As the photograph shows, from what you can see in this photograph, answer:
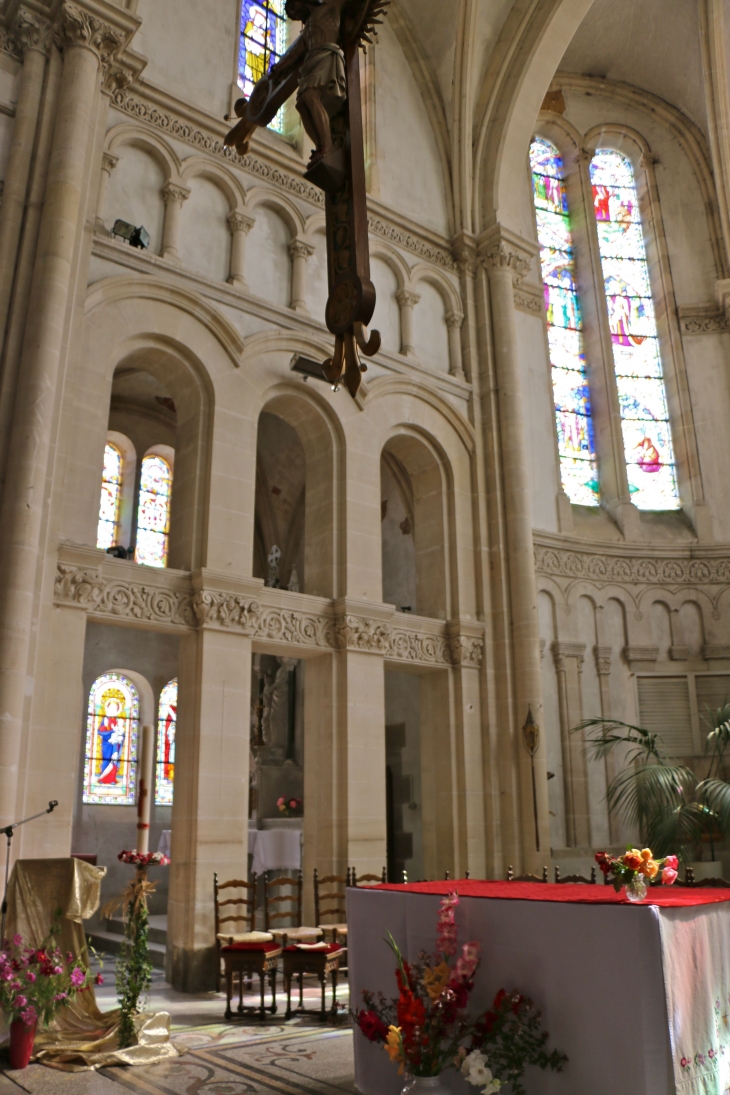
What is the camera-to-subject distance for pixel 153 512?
1742cm

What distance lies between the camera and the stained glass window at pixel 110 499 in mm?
16797

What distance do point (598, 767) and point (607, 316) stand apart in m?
8.51

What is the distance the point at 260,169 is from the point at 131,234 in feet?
8.99

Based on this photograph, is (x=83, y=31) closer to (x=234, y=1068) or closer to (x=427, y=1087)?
(x=234, y=1068)

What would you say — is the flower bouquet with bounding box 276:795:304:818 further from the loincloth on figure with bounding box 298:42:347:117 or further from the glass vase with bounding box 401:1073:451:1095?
→ the loincloth on figure with bounding box 298:42:347:117

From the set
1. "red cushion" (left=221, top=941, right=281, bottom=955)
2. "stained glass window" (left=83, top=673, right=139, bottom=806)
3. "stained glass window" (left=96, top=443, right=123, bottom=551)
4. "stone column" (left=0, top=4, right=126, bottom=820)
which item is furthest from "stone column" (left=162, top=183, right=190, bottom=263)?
"stained glass window" (left=83, top=673, right=139, bottom=806)

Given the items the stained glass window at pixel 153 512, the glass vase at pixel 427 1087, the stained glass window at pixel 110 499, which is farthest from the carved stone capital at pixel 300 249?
the glass vase at pixel 427 1087

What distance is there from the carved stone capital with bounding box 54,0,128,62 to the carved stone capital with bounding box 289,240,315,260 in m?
3.24

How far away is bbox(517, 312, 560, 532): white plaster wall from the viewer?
50.5 feet

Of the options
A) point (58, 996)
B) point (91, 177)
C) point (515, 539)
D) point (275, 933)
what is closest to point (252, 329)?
point (91, 177)

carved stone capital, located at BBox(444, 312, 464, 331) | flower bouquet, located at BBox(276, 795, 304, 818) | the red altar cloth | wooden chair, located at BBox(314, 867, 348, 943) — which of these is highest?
carved stone capital, located at BBox(444, 312, 464, 331)

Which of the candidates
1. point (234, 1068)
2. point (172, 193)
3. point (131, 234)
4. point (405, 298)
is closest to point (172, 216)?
point (172, 193)

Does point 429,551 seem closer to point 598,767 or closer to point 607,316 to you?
point 598,767

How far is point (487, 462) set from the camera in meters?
14.0
